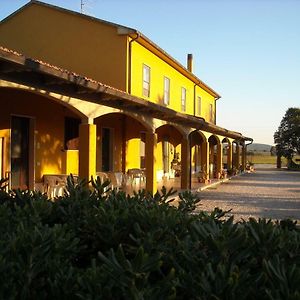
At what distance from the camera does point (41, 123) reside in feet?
38.9

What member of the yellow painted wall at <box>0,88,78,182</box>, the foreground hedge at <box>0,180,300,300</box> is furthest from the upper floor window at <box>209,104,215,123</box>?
the foreground hedge at <box>0,180,300,300</box>

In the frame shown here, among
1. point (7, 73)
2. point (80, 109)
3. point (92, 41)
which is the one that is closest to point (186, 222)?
point (7, 73)

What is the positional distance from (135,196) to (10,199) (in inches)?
46.0

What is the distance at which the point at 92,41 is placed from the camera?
16781mm

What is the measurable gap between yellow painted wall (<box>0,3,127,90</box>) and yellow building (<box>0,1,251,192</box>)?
0.04m

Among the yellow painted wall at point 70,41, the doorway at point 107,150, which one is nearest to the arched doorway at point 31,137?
the doorway at point 107,150

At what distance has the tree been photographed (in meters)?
44.3

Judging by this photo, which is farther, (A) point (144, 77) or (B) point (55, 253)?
(A) point (144, 77)

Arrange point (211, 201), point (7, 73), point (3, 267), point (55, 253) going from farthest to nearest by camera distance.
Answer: point (211, 201) → point (7, 73) → point (55, 253) → point (3, 267)

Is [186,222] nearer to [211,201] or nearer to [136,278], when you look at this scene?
[136,278]

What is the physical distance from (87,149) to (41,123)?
2.85 meters

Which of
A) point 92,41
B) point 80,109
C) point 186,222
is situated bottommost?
point 186,222

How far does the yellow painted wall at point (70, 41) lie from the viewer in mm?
16328

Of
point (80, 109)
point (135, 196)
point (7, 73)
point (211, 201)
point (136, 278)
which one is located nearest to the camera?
point (136, 278)
